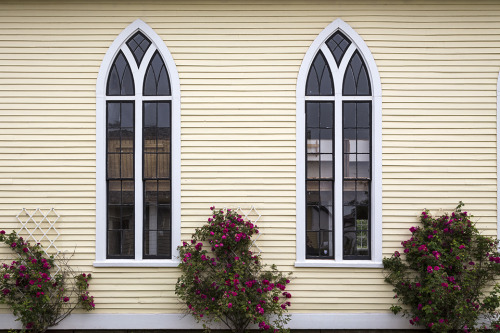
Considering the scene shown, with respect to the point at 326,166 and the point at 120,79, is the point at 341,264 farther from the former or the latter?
the point at 120,79

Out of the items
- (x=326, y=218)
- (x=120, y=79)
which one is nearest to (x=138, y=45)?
(x=120, y=79)

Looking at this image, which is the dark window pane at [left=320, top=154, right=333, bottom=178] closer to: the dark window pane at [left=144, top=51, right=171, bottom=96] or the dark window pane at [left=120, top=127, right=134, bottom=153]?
the dark window pane at [left=144, top=51, right=171, bottom=96]

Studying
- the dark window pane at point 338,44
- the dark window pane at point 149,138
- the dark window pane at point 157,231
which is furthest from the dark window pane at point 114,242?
the dark window pane at point 338,44

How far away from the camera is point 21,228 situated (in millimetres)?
6859

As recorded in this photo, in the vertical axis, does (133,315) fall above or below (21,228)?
below

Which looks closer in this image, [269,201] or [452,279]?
[452,279]

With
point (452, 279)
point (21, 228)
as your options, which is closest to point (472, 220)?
point (452, 279)

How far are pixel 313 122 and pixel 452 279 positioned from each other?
10.6ft

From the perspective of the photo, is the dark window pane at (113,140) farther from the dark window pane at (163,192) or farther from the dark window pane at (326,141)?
the dark window pane at (326,141)

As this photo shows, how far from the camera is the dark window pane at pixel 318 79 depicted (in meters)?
7.06

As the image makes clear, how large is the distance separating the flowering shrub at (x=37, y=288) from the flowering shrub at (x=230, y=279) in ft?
5.61

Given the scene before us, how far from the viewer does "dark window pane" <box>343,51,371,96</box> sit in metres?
7.05

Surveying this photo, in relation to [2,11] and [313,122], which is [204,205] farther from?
[2,11]

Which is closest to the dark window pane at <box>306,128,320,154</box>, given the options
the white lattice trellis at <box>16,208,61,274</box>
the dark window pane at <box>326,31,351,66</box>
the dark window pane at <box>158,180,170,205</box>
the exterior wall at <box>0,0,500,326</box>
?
the exterior wall at <box>0,0,500,326</box>
